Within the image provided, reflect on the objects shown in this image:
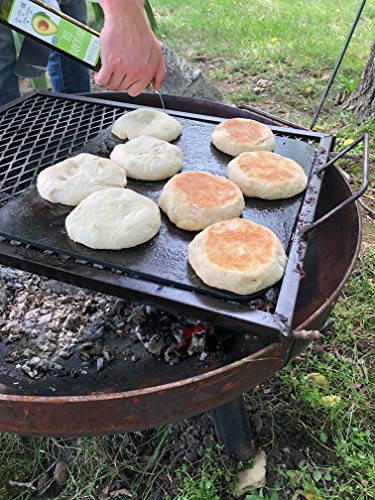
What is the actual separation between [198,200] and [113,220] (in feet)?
1.06

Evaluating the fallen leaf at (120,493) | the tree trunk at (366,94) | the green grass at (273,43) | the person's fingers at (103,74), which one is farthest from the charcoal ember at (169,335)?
the tree trunk at (366,94)

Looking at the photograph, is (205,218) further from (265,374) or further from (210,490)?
(210,490)

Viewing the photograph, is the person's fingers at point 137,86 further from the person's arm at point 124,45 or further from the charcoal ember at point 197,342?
the charcoal ember at point 197,342

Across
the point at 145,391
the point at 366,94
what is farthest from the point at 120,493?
the point at 366,94

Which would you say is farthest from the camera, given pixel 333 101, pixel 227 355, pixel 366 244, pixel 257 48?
pixel 257 48

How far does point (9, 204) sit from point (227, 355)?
0.96 metres

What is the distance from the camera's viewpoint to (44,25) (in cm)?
186

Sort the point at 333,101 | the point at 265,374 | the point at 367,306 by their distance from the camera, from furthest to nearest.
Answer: the point at 333,101 < the point at 367,306 < the point at 265,374

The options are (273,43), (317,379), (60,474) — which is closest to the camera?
(60,474)

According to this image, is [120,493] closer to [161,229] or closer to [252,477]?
[252,477]

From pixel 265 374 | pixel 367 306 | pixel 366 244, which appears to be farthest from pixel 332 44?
pixel 265 374

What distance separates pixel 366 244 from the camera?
321 centimetres

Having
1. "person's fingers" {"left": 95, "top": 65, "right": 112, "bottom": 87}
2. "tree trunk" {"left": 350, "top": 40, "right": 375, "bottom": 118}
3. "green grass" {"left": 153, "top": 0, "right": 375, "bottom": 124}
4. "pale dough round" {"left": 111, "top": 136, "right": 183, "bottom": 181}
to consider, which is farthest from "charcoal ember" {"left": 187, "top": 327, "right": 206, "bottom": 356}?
"tree trunk" {"left": 350, "top": 40, "right": 375, "bottom": 118}

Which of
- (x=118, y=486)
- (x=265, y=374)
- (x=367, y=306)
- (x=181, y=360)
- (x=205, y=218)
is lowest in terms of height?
(x=118, y=486)
